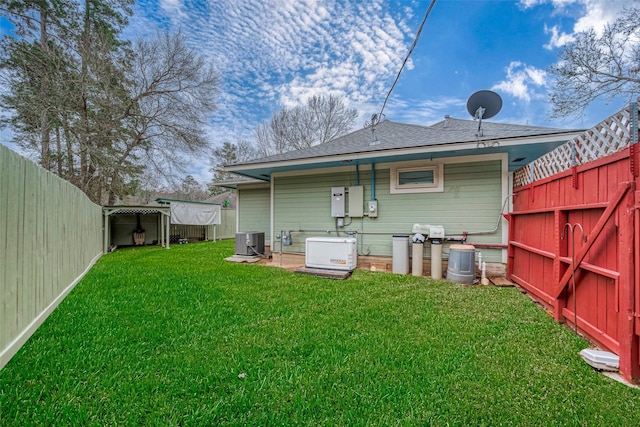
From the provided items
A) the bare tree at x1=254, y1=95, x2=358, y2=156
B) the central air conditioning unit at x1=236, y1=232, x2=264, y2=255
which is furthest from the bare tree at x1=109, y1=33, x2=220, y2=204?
the central air conditioning unit at x1=236, y1=232, x2=264, y2=255

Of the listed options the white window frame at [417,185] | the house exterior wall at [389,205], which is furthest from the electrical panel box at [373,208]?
the white window frame at [417,185]

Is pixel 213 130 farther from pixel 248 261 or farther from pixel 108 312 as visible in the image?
pixel 108 312

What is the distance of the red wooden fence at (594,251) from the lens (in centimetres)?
205

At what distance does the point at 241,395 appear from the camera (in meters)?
1.77

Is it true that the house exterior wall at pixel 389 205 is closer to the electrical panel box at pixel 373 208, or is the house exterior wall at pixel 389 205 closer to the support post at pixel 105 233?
the electrical panel box at pixel 373 208

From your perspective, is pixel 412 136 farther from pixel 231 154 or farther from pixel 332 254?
pixel 231 154

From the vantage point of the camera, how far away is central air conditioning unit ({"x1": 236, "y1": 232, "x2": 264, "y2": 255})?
25.0ft

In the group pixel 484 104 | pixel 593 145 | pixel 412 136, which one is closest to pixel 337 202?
pixel 412 136

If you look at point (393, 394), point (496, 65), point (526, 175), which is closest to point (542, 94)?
point (496, 65)

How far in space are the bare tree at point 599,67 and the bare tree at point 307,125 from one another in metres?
11.5

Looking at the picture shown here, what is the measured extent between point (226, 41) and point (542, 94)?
1014 centimetres

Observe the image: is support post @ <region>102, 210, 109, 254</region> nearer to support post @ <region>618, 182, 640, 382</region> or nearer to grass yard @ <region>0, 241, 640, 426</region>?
grass yard @ <region>0, 241, 640, 426</region>

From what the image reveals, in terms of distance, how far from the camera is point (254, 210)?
28.5 feet

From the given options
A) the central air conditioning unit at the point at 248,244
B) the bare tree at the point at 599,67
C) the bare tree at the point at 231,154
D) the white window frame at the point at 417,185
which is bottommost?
the central air conditioning unit at the point at 248,244
